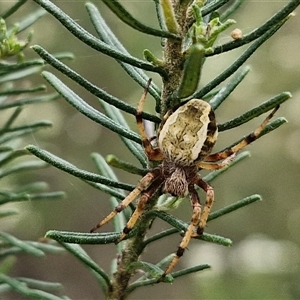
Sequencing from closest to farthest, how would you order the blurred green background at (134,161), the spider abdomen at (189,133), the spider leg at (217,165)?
the spider abdomen at (189,133) < the spider leg at (217,165) < the blurred green background at (134,161)

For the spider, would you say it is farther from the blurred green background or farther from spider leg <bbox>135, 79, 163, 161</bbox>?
the blurred green background

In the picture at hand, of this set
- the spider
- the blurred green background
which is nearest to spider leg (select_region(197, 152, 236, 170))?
the spider

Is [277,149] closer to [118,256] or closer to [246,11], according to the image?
[246,11]

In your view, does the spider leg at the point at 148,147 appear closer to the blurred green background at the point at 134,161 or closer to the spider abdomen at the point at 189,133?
the spider abdomen at the point at 189,133

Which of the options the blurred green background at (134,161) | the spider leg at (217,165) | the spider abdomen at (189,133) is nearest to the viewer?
the spider abdomen at (189,133)

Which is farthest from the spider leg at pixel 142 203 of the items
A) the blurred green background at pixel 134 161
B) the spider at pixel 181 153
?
the blurred green background at pixel 134 161

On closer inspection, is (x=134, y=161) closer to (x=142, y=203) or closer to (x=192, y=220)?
(x=192, y=220)
